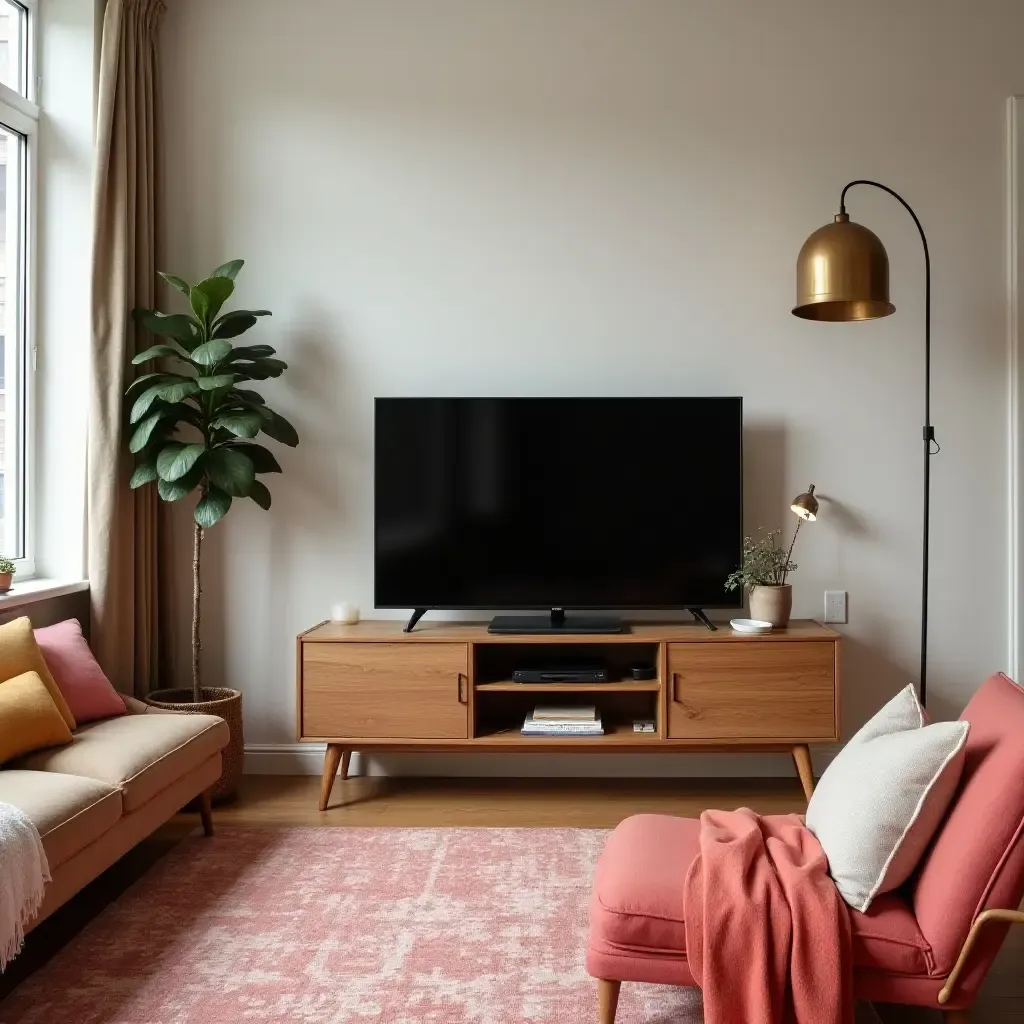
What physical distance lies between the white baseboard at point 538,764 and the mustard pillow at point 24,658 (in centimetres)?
121

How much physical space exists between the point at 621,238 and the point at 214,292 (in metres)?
1.59

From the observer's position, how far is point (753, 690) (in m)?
3.41

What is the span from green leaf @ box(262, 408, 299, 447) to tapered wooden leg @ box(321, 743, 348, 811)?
3.75ft

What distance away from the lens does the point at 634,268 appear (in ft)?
12.5

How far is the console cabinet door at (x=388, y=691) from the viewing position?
11.3ft

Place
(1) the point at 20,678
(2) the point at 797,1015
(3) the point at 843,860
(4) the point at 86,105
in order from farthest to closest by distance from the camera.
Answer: (4) the point at 86,105 → (1) the point at 20,678 → (3) the point at 843,860 → (2) the point at 797,1015

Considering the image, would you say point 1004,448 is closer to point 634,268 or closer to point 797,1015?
point 634,268

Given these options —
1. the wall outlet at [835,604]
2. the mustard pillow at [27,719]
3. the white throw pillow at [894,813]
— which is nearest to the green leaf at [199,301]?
the mustard pillow at [27,719]

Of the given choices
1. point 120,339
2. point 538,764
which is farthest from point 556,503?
point 120,339

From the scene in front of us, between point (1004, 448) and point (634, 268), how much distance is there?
64.0 inches

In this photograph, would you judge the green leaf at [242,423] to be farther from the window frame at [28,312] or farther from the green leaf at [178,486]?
the window frame at [28,312]

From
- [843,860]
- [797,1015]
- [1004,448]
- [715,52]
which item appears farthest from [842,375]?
[797,1015]

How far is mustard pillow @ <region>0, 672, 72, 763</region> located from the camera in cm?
255

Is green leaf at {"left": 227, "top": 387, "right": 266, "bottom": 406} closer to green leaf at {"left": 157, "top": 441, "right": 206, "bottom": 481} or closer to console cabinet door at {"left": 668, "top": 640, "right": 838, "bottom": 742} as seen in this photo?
green leaf at {"left": 157, "top": 441, "right": 206, "bottom": 481}
